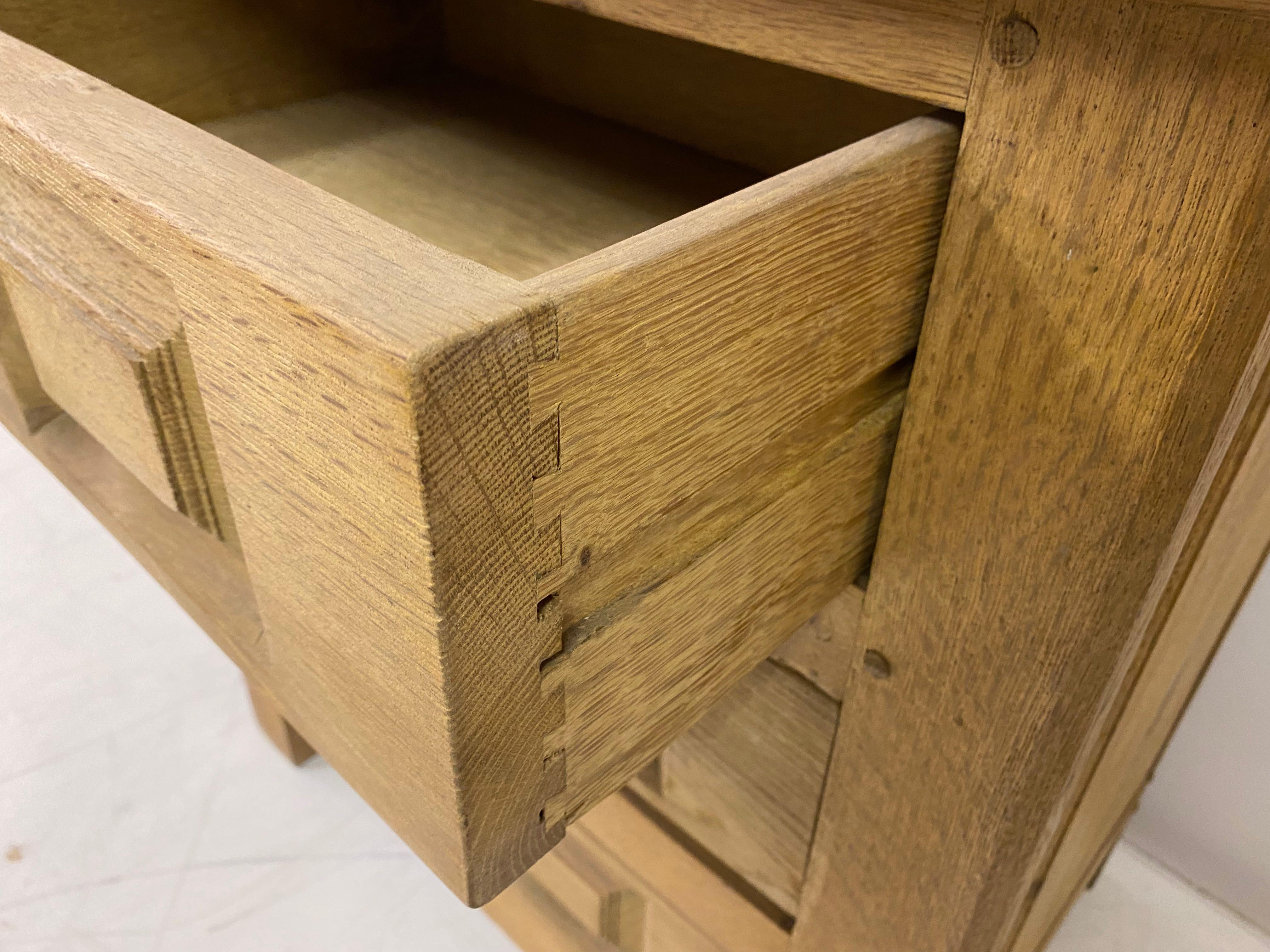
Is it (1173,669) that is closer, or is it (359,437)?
(359,437)

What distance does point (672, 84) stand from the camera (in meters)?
0.62

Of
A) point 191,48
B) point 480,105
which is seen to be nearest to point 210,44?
point 191,48

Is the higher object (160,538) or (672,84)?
(672,84)

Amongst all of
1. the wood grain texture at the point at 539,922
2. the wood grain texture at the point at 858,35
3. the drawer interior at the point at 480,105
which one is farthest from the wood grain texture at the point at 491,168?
the wood grain texture at the point at 539,922

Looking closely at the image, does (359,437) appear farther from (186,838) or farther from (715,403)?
(186,838)

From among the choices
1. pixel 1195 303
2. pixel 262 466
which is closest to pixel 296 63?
pixel 262 466

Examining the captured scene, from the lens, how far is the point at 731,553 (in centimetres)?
39

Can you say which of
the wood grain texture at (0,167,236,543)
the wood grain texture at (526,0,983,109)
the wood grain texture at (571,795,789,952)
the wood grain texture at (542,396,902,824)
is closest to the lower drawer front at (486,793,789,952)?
the wood grain texture at (571,795,789,952)

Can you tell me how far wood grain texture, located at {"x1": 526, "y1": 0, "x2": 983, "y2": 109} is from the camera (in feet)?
1.15

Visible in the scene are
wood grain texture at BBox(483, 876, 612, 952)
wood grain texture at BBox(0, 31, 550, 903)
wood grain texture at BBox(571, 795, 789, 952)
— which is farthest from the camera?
wood grain texture at BBox(483, 876, 612, 952)

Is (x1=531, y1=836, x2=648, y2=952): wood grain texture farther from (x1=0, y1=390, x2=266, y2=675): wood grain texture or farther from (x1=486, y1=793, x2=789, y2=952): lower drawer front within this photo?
(x1=0, y1=390, x2=266, y2=675): wood grain texture

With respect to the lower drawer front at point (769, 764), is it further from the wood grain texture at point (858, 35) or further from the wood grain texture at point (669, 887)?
the wood grain texture at point (858, 35)

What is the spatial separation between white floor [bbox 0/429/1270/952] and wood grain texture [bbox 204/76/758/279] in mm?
697

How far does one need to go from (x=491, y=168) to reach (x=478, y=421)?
1.34ft
